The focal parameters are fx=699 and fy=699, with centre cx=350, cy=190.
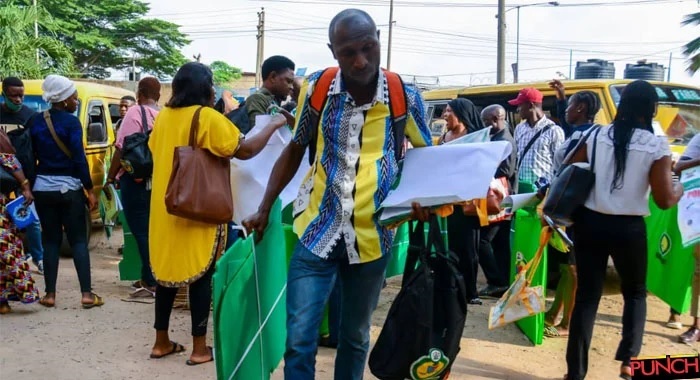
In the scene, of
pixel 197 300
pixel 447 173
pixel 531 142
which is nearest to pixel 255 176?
pixel 197 300

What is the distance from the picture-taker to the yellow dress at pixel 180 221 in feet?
12.5

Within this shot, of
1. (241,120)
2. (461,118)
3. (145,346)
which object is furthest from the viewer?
(461,118)

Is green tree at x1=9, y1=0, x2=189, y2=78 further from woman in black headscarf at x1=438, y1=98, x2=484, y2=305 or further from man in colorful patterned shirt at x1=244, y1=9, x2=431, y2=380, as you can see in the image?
man in colorful patterned shirt at x1=244, y1=9, x2=431, y2=380

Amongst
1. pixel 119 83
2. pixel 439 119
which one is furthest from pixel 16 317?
pixel 119 83

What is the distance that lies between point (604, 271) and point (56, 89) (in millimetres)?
3910

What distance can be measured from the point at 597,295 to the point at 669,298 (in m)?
1.71

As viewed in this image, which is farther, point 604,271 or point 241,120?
point 241,120

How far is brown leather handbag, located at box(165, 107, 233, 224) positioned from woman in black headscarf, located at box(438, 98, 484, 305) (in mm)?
2454

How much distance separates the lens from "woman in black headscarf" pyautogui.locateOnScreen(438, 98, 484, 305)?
5.74 metres

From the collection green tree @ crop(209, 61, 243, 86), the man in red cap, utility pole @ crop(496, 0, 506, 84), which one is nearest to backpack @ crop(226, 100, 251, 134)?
the man in red cap

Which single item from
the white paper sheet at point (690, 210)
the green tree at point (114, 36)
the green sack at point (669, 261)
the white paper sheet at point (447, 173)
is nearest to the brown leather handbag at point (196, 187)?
the white paper sheet at point (447, 173)

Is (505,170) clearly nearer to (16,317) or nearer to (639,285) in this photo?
(639,285)

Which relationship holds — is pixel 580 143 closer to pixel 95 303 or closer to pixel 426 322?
pixel 426 322

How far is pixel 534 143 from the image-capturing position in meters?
6.26
